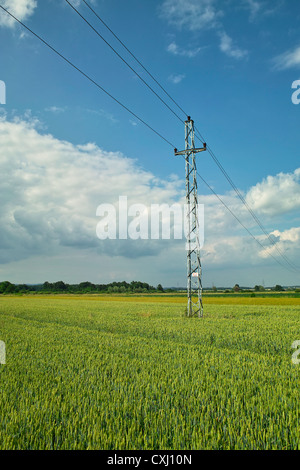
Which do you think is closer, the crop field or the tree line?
the crop field

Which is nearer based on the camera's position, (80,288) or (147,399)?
(147,399)

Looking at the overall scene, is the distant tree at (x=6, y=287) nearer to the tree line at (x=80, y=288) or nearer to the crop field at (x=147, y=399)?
the tree line at (x=80, y=288)

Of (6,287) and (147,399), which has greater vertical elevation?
(147,399)

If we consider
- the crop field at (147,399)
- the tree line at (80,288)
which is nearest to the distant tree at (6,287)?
the tree line at (80,288)

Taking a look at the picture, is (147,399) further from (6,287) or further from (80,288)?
(6,287)

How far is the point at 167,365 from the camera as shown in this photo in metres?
8.41

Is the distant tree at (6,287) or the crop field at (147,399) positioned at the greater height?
the crop field at (147,399)

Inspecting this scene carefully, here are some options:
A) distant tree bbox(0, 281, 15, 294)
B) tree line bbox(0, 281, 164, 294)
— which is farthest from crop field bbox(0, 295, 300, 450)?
distant tree bbox(0, 281, 15, 294)

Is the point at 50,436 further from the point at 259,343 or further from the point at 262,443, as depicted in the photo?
the point at 259,343

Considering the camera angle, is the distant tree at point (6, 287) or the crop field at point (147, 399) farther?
the distant tree at point (6, 287)

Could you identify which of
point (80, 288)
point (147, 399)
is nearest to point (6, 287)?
point (80, 288)

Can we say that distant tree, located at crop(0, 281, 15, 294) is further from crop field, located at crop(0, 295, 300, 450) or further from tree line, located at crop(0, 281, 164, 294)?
crop field, located at crop(0, 295, 300, 450)

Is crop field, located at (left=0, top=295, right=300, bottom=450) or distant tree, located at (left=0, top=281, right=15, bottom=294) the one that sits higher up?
crop field, located at (left=0, top=295, right=300, bottom=450)
